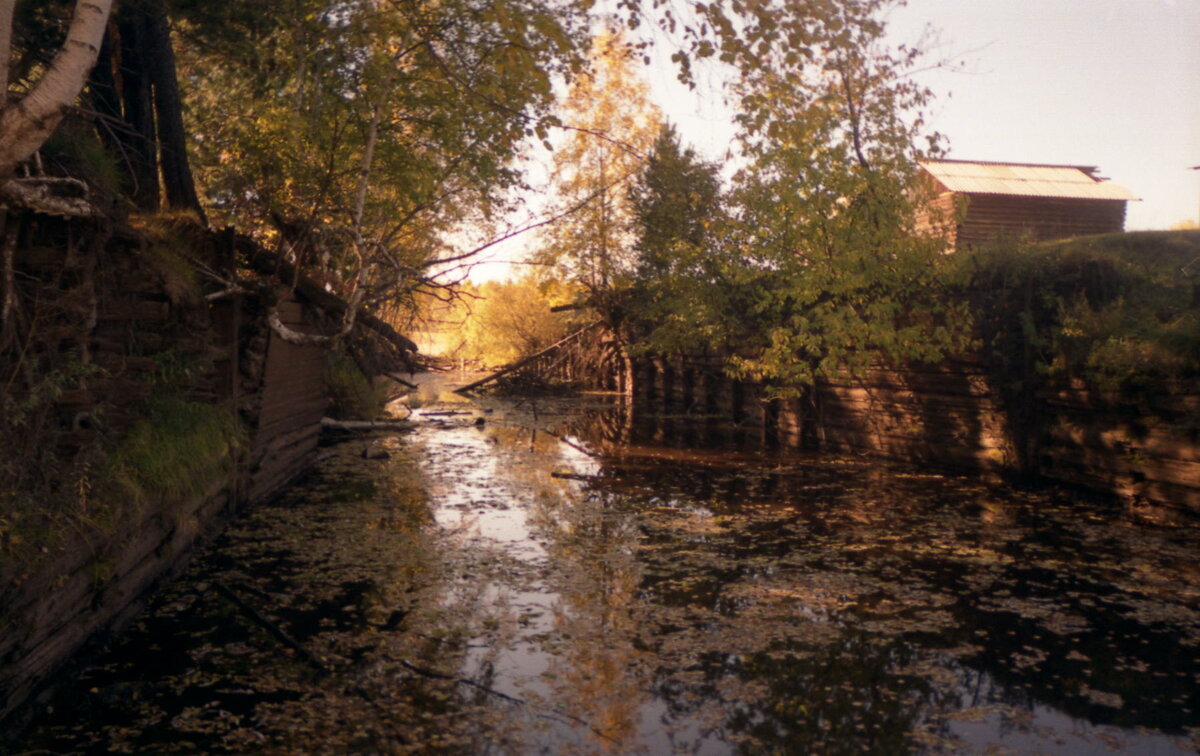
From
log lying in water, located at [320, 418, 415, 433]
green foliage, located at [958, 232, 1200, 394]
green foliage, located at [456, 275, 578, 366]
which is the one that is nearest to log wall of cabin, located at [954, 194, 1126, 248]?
green foliage, located at [958, 232, 1200, 394]

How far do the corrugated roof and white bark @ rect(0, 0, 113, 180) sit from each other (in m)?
26.6

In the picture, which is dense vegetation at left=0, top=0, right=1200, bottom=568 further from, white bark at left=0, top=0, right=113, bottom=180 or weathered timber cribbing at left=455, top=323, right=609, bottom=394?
weathered timber cribbing at left=455, top=323, right=609, bottom=394

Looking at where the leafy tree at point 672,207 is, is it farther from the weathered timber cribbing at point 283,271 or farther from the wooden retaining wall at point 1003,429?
the weathered timber cribbing at point 283,271

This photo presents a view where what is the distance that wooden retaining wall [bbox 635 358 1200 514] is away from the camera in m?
10.9

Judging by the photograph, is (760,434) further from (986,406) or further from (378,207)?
(378,207)

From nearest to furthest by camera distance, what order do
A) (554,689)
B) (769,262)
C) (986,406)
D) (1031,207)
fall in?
1. (554,689)
2. (986,406)
3. (769,262)
4. (1031,207)

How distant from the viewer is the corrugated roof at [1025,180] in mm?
29234

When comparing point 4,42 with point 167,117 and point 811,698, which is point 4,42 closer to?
point 811,698

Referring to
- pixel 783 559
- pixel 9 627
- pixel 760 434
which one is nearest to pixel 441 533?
pixel 783 559

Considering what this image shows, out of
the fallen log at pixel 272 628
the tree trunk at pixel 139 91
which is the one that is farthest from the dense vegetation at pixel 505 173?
the fallen log at pixel 272 628

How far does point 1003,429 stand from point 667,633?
9.29 meters

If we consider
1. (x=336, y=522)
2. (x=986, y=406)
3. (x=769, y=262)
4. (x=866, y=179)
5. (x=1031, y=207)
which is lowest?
(x=336, y=522)

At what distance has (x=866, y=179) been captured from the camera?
15289 mm

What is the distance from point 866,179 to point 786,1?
703 cm
